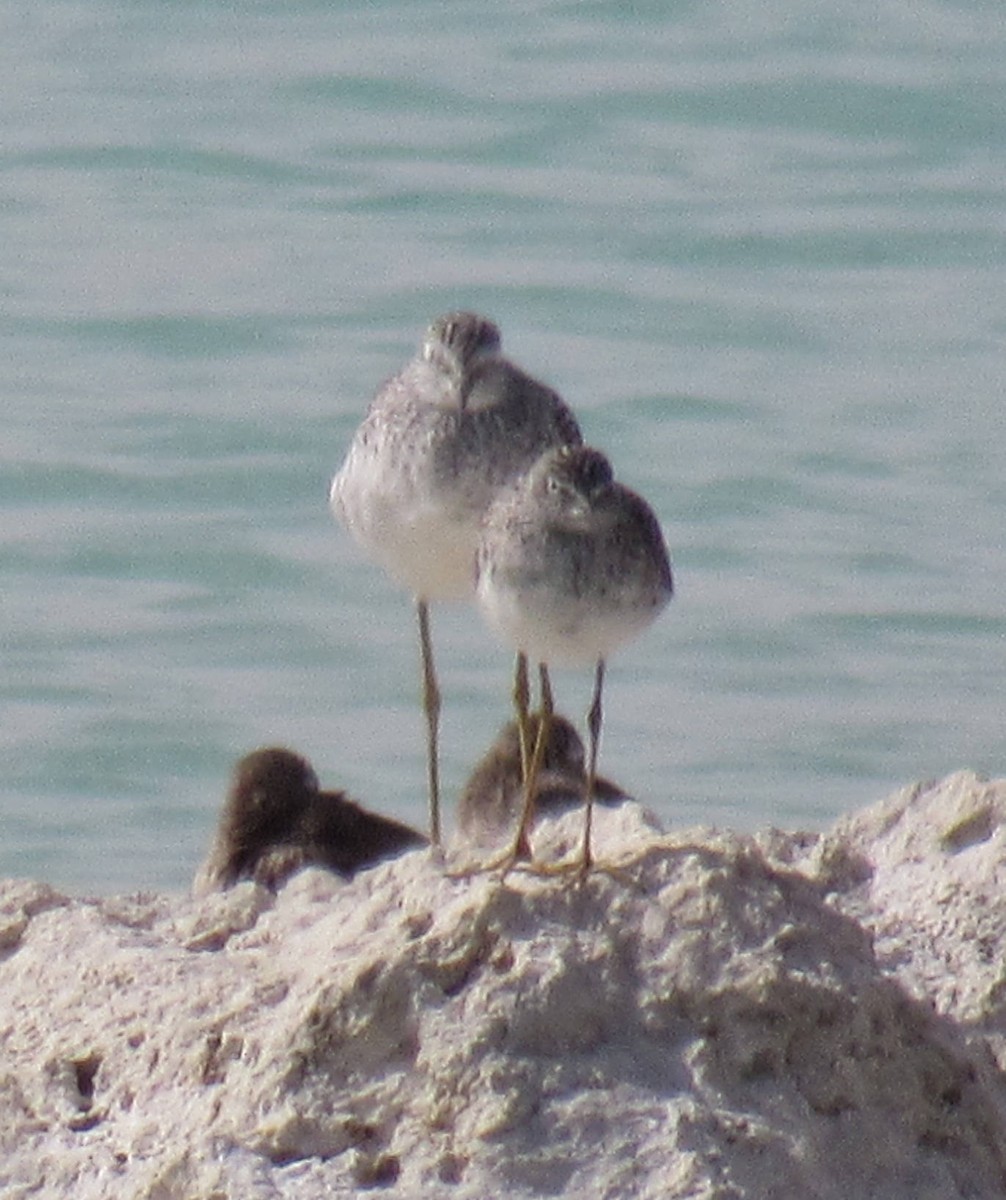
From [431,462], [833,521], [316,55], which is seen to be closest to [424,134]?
[316,55]

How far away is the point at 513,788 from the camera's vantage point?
8367 mm

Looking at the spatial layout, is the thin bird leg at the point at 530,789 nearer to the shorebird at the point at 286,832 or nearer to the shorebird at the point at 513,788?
the shorebird at the point at 513,788

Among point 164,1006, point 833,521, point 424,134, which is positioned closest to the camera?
point 164,1006

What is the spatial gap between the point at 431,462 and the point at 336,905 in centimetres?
144

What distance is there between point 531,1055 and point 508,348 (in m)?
9.56

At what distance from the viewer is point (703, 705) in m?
11.2

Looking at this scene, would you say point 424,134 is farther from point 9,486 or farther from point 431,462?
point 431,462

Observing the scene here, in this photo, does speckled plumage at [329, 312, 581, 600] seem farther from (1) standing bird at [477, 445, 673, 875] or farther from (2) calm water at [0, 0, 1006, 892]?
(2) calm water at [0, 0, 1006, 892]

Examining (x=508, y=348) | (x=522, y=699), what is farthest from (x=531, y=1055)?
(x=508, y=348)

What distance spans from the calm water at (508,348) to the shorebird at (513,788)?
1.48 meters

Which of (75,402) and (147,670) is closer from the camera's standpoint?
(147,670)

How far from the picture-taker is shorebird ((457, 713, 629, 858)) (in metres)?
8.08

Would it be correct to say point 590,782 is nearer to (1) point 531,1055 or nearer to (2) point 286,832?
(1) point 531,1055

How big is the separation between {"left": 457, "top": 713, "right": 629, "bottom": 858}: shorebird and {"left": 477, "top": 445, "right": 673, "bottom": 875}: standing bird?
7.02 ft
